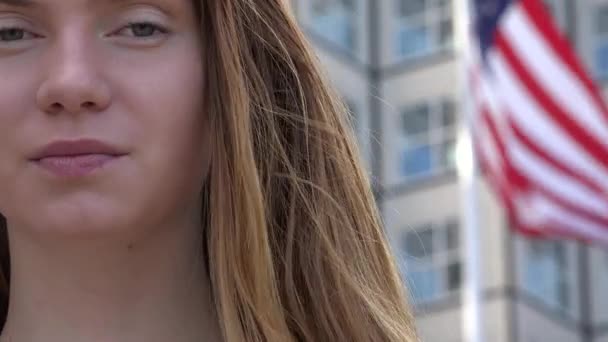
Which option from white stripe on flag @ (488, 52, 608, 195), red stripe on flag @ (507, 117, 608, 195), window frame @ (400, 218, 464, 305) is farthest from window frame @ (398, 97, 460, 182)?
red stripe on flag @ (507, 117, 608, 195)

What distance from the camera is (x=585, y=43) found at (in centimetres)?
3212

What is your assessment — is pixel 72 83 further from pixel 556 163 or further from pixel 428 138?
pixel 428 138

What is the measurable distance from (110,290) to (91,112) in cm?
19

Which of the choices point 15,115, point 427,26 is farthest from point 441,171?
point 15,115

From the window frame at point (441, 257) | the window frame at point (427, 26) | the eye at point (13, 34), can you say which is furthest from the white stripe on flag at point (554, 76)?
the window frame at point (427, 26)

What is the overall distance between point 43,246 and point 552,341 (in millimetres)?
28799

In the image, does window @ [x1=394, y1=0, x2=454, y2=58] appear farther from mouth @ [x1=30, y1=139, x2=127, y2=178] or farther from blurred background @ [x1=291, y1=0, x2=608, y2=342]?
mouth @ [x1=30, y1=139, x2=127, y2=178]

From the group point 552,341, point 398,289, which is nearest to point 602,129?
point 398,289

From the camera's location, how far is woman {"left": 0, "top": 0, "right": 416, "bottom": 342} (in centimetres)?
186

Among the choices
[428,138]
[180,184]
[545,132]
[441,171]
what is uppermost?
[428,138]

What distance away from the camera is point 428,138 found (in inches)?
1246

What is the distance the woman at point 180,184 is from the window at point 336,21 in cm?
2883

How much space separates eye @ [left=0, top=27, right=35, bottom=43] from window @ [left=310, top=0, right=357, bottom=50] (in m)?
29.0

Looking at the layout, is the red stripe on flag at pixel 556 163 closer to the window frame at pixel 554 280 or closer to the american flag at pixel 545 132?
the american flag at pixel 545 132
